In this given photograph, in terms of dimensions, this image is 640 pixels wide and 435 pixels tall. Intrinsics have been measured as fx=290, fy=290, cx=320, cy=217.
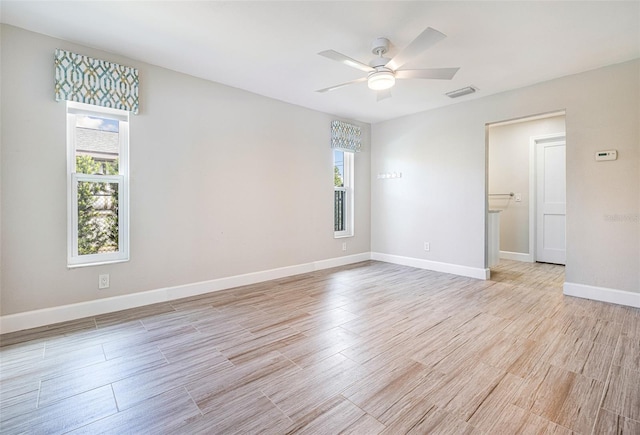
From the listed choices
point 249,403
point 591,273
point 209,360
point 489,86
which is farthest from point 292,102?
point 591,273

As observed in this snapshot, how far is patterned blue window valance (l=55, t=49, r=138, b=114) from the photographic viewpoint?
2.70 metres

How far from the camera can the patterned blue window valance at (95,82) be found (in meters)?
2.70

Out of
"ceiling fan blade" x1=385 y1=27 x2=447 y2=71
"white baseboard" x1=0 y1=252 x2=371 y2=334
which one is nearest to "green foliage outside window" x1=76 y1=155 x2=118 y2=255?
"white baseboard" x1=0 y1=252 x2=371 y2=334

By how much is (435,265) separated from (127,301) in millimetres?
4365

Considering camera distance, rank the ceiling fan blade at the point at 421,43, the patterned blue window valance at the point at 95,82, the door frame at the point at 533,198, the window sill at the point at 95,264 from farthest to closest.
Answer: the door frame at the point at 533,198
the window sill at the point at 95,264
the patterned blue window valance at the point at 95,82
the ceiling fan blade at the point at 421,43

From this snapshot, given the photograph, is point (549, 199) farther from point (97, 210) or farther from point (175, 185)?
point (97, 210)

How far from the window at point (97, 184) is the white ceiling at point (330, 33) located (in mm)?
728

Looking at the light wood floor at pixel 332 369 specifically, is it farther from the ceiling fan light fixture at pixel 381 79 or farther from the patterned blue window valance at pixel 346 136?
the patterned blue window valance at pixel 346 136

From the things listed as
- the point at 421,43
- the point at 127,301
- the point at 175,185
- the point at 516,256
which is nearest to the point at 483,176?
the point at 516,256

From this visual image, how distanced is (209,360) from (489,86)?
4.46 m

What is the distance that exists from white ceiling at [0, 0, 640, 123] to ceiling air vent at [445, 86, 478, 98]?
0.31 meters

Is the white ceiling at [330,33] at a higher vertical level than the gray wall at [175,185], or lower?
higher

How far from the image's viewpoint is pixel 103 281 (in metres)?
2.97

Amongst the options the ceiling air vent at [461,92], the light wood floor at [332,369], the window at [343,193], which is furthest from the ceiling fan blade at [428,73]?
the window at [343,193]
